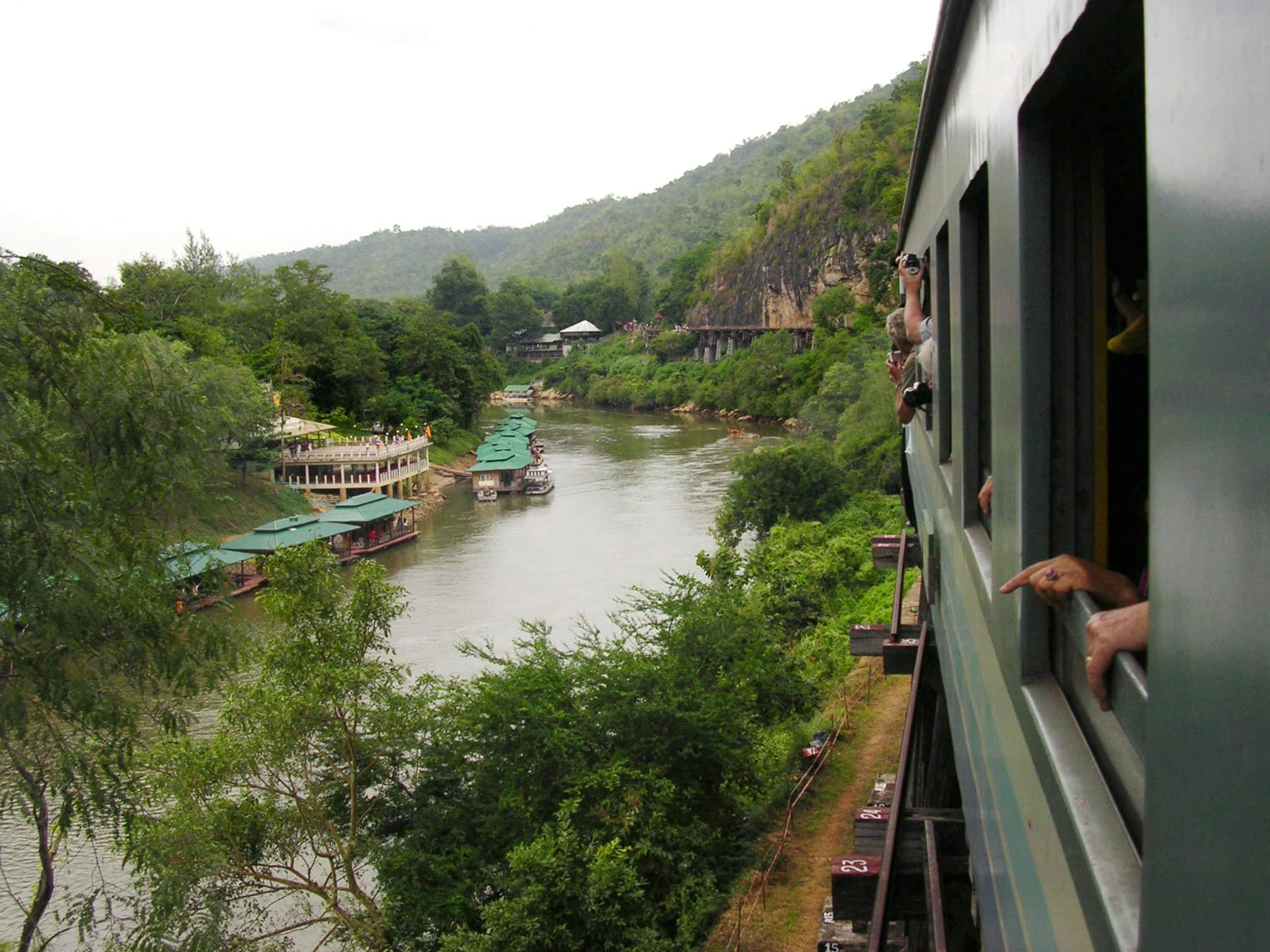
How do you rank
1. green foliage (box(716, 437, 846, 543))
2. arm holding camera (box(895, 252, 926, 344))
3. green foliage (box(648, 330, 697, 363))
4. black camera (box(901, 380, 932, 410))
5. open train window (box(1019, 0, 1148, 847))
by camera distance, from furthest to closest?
green foliage (box(648, 330, 697, 363)) < green foliage (box(716, 437, 846, 543)) < arm holding camera (box(895, 252, 926, 344)) < black camera (box(901, 380, 932, 410)) < open train window (box(1019, 0, 1148, 847))

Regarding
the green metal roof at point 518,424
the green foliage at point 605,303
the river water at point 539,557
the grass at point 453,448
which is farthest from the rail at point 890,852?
the green foliage at point 605,303

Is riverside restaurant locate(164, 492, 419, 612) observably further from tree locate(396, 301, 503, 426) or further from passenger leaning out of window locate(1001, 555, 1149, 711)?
passenger leaning out of window locate(1001, 555, 1149, 711)

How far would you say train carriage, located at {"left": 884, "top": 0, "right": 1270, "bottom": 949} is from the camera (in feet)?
1.93

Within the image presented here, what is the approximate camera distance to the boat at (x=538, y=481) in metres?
24.4

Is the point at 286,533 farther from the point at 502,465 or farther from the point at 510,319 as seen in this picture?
the point at 510,319

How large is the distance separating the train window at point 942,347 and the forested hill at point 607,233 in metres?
60.0

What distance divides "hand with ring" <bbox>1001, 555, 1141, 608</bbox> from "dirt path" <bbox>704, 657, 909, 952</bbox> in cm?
553

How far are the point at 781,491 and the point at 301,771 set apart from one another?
35.7 ft

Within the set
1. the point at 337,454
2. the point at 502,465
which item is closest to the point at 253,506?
the point at 337,454

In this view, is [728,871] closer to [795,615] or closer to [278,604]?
[278,604]

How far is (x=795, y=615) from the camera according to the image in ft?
41.0

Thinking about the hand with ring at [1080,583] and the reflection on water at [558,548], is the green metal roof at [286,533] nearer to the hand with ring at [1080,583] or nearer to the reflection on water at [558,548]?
the reflection on water at [558,548]

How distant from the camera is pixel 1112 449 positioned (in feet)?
4.67

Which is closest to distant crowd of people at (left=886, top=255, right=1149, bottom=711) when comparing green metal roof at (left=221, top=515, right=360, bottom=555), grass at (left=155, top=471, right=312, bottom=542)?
grass at (left=155, top=471, right=312, bottom=542)
